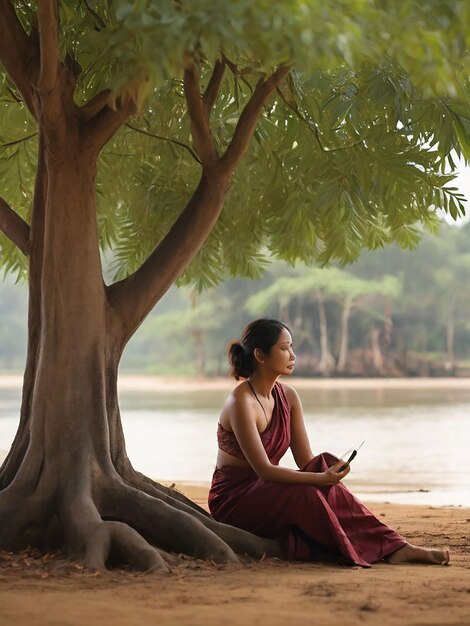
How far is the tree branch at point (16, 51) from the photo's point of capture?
5297mm

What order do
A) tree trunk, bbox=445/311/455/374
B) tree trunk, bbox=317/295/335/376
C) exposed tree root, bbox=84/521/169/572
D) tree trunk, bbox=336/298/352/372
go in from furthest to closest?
tree trunk, bbox=445/311/455/374 → tree trunk, bbox=317/295/335/376 → tree trunk, bbox=336/298/352/372 → exposed tree root, bbox=84/521/169/572

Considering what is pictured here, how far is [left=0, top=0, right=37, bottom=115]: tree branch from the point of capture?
5297 millimetres

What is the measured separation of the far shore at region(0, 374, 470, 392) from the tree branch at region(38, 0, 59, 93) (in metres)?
31.0

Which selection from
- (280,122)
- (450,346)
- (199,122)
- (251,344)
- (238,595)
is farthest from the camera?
(450,346)

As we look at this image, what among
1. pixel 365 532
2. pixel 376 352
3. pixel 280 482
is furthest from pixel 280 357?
pixel 376 352

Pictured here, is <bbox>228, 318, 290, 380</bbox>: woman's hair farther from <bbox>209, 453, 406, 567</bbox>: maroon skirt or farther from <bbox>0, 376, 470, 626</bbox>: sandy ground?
<bbox>0, 376, 470, 626</bbox>: sandy ground

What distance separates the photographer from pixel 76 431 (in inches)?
201

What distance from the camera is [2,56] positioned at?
5.30 m

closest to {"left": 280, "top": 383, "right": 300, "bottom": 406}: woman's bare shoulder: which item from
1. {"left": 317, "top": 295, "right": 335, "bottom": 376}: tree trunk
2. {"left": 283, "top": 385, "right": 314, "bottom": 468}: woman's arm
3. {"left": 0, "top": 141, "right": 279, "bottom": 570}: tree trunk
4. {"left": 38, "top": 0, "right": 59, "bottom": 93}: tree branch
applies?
{"left": 283, "top": 385, "right": 314, "bottom": 468}: woman's arm

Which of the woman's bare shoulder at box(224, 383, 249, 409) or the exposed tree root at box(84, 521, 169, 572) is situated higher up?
the woman's bare shoulder at box(224, 383, 249, 409)

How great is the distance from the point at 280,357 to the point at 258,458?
52 centimetres

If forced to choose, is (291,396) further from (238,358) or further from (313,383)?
(313,383)

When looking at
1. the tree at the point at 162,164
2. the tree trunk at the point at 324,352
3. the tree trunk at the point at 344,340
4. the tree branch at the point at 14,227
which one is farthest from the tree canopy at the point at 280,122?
the tree trunk at the point at 324,352

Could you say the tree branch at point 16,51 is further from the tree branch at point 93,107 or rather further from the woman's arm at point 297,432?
the woman's arm at point 297,432
